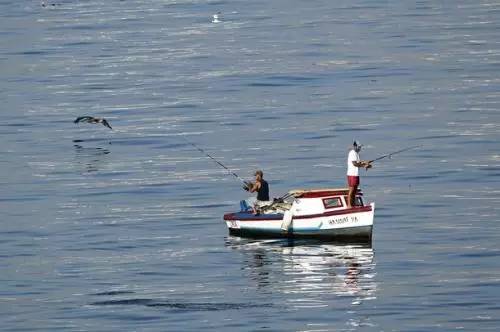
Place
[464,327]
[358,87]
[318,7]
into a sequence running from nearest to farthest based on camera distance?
[464,327]
[358,87]
[318,7]

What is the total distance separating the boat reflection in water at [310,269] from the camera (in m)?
51.6

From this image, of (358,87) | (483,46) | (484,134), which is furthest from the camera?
(483,46)

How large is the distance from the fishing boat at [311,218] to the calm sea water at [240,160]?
2.02 feet

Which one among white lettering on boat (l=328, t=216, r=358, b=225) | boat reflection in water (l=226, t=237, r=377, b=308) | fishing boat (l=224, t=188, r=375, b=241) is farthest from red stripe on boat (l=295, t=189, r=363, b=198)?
boat reflection in water (l=226, t=237, r=377, b=308)

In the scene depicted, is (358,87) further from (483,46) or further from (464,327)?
(464,327)

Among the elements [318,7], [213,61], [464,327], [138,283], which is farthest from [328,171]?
[318,7]

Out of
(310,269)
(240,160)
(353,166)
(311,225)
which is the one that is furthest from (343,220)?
(240,160)

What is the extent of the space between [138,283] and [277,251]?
6583 millimetres

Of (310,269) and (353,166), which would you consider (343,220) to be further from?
(310,269)

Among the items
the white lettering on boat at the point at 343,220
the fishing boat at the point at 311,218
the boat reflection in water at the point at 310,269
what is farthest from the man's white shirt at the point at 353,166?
the boat reflection in water at the point at 310,269

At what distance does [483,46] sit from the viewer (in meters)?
117

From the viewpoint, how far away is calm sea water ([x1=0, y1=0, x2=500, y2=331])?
51094 mm

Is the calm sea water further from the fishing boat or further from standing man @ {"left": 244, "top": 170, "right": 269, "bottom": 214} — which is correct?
standing man @ {"left": 244, "top": 170, "right": 269, "bottom": 214}

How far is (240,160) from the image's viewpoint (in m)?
79.6
